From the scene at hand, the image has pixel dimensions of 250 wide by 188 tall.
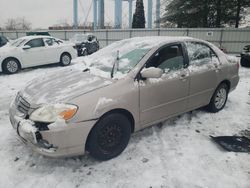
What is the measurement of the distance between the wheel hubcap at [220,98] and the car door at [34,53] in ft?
25.5

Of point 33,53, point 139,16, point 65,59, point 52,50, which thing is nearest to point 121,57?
point 33,53

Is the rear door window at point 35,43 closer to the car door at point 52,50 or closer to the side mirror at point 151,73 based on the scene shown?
the car door at point 52,50

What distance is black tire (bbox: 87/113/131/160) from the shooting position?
9.71 ft

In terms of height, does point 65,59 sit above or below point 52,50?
below

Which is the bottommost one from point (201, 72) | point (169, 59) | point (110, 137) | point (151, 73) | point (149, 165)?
point (149, 165)

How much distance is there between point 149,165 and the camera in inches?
122

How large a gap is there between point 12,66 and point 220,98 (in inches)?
307

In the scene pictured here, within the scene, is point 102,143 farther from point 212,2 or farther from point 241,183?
point 212,2

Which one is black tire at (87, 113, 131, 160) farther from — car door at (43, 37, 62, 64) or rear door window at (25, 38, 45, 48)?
car door at (43, 37, 62, 64)

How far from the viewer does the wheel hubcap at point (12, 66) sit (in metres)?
9.14

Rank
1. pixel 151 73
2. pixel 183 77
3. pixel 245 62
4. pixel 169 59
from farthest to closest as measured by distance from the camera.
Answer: pixel 245 62 < pixel 183 77 < pixel 169 59 < pixel 151 73

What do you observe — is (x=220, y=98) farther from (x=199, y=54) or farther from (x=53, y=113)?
(x=53, y=113)

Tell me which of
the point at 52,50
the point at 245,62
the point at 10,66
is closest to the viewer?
the point at 10,66

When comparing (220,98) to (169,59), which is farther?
(220,98)
